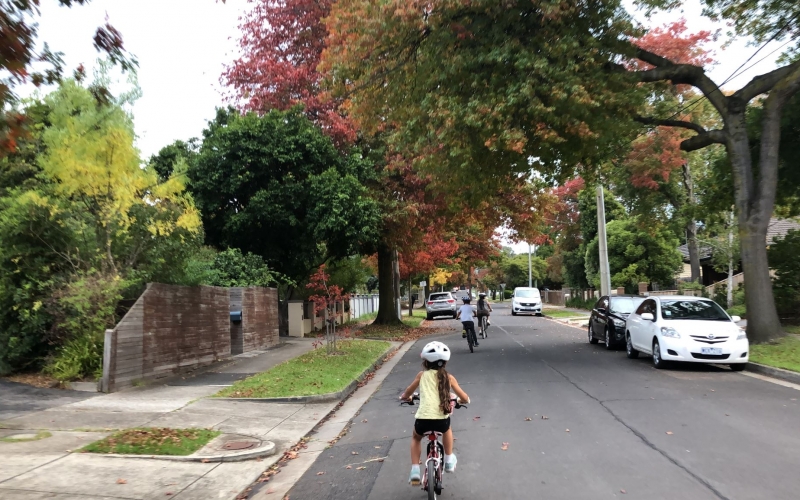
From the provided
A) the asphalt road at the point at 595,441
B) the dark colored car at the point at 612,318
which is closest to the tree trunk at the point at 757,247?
the asphalt road at the point at 595,441

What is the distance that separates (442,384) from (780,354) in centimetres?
1048

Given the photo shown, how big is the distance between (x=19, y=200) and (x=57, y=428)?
532 cm

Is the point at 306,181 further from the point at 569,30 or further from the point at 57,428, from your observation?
the point at 57,428

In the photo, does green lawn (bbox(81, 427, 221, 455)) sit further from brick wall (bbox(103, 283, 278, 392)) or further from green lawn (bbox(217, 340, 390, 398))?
brick wall (bbox(103, 283, 278, 392))

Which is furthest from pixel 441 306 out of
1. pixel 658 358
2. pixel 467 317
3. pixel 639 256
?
pixel 658 358

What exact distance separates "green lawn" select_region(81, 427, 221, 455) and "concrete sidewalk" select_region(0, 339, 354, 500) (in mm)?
225

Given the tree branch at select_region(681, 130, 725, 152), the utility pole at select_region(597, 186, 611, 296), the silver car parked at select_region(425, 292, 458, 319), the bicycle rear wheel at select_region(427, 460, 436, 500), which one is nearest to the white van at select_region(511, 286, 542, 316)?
the silver car parked at select_region(425, 292, 458, 319)

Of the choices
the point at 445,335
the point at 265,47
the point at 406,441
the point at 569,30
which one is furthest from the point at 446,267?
the point at 406,441

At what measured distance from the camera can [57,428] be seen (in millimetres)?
8062

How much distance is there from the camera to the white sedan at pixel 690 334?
40.0ft

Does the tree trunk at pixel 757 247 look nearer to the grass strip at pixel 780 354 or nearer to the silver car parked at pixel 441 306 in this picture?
the grass strip at pixel 780 354

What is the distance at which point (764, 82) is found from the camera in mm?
14711

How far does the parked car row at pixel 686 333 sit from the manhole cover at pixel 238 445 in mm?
8850

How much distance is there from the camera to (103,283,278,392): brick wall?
438 inches
